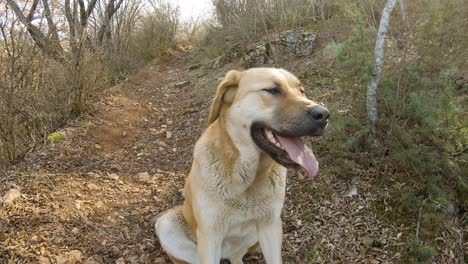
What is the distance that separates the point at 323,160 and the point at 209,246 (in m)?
1.95

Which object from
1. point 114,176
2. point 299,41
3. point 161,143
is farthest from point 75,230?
point 299,41

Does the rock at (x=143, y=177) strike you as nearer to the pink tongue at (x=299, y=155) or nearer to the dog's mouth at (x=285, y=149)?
the dog's mouth at (x=285, y=149)

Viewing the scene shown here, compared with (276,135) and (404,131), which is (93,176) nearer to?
(276,135)

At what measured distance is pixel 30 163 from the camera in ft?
16.4

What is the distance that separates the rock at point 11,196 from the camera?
3.75 m

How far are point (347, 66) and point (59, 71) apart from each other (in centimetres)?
469

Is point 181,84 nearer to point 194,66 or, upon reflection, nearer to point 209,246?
point 194,66

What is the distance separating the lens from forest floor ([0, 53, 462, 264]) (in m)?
3.47

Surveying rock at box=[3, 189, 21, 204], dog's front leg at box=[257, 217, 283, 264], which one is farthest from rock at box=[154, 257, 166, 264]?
rock at box=[3, 189, 21, 204]

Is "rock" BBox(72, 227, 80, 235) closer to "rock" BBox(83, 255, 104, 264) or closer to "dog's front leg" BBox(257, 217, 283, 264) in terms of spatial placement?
"rock" BBox(83, 255, 104, 264)

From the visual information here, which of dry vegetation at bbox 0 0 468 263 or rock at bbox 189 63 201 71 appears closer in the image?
dry vegetation at bbox 0 0 468 263

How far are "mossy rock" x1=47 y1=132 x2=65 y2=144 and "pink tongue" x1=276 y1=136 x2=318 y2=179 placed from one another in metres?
4.28

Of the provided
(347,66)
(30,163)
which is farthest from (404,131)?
(30,163)

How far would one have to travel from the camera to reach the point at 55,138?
5.75 meters
